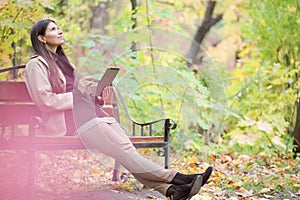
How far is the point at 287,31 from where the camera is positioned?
646 cm

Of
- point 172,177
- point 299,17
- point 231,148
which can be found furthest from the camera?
point 231,148

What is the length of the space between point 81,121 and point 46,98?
0.29 m

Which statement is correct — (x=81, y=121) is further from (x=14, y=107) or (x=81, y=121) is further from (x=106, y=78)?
(x=14, y=107)

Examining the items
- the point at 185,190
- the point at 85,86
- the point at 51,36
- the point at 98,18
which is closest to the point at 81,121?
the point at 85,86

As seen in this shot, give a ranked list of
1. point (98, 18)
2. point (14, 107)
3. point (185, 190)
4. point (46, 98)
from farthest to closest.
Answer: point (98, 18) < point (14, 107) < point (46, 98) < point (185, 190)

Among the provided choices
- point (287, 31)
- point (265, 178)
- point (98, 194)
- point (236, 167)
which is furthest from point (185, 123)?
point (287, 31)

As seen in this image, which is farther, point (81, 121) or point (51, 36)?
point (51, 36)

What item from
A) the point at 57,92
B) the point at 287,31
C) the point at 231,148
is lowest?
the point at 231,148

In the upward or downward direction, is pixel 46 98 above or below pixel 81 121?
above

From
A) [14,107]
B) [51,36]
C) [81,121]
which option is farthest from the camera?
[14,107]

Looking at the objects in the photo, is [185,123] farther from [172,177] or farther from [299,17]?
[299,17]

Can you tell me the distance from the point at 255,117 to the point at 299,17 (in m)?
1.43

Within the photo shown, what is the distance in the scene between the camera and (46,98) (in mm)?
3238

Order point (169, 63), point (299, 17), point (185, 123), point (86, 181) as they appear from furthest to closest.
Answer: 1. point (299, 17)
2. point (169, 63)
3. point (185, 123)
4. point (86, 181)
